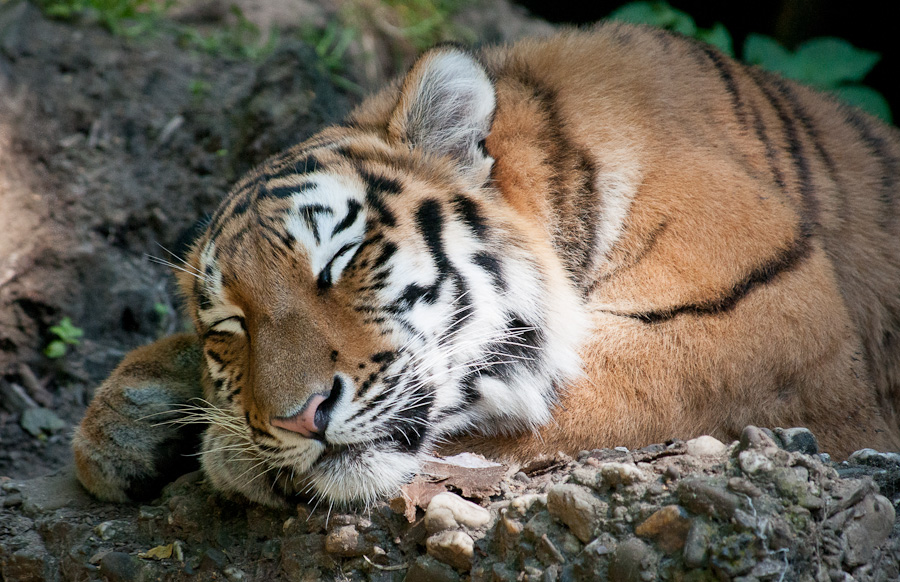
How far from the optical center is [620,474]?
5.87 feet

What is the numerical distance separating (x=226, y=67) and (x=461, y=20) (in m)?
1.80

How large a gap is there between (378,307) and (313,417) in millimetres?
362

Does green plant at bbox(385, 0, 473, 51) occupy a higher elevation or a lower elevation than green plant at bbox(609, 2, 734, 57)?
lower

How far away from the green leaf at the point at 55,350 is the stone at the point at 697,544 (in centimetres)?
303

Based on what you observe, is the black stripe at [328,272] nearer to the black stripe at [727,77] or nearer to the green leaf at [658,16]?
the black stripe at [727,77]

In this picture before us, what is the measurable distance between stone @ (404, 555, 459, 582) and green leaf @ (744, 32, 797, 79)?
12.4 feet

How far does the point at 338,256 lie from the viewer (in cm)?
212

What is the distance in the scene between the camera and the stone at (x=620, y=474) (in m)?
1.78

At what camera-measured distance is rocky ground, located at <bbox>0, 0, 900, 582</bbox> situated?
Result: 5.39 ft

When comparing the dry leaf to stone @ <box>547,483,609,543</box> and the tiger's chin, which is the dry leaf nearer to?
the tiger's chin

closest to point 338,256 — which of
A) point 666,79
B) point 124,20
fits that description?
point 666,79

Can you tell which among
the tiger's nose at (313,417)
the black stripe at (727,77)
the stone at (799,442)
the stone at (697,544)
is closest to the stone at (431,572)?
the tiger's nose at (313,417)

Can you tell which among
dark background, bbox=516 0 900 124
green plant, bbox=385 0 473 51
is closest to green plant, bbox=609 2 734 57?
dark background, bbox=516 0 900 124

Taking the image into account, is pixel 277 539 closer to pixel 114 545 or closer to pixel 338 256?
pixel 114 545
